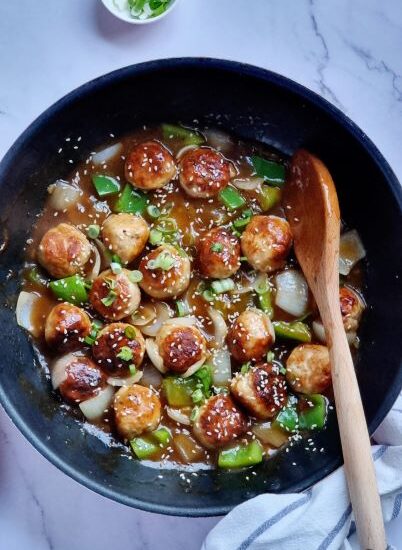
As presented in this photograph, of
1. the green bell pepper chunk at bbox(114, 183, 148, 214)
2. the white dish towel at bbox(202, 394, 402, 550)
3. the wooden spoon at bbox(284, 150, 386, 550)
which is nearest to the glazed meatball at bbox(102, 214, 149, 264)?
the green bell pepper chunk at bbox(114, 183, 148, 214)

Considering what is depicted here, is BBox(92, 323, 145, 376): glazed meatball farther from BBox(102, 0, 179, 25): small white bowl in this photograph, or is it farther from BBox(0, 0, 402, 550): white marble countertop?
BBox(102, 0, 179, 25): small white bowl

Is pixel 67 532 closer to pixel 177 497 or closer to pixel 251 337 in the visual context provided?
pixel 177 497

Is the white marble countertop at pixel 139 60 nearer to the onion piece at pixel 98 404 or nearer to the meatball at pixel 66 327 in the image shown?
the onion piece at pixel 98 404

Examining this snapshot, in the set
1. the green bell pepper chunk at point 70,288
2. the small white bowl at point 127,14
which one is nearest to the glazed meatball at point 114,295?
the green bell pepper chunk at point 70,288

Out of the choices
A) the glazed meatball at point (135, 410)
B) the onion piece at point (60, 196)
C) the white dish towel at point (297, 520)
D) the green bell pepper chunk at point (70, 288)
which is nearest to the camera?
the white dish towel at point (297, 520)

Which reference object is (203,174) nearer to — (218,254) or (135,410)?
(218,254)

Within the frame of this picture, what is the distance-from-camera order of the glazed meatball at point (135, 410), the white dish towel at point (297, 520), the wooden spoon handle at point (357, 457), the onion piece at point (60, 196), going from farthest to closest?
1. the onion piece at point (60, 196)
2. the glazed meatball at point (135, 410)
3. the white dish towel at point (297, 520)
4. the wooden spoon handle at point (357, 457)
